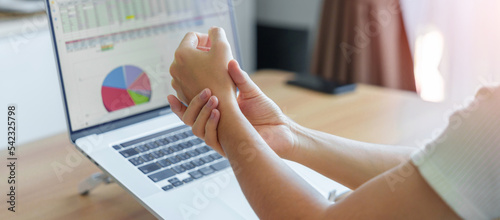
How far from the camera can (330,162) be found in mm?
781

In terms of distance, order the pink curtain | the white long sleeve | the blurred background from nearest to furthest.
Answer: the white long sleeve → the blurred background → the pink curtain

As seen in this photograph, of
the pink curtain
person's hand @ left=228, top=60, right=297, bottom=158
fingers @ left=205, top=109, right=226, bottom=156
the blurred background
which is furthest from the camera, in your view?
the pink curtain

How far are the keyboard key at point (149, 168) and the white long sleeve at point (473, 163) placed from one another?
419mm

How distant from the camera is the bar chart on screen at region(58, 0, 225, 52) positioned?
2.72 ft

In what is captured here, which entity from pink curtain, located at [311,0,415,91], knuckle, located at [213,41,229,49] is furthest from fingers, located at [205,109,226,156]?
pink curtain, located at [311,0,415,91]

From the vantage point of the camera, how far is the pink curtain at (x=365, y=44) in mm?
1897

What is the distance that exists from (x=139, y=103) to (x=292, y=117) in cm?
31

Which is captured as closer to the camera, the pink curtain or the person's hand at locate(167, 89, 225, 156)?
the person's hand at locate(167, 89, 225, 156)

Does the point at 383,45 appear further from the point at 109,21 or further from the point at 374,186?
the point at 374,186

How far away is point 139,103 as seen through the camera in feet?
3.03

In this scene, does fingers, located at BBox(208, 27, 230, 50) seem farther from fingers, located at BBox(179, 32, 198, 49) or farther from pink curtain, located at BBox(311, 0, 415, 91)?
pink curtain, located at BBox(311, 0, 415, 91)

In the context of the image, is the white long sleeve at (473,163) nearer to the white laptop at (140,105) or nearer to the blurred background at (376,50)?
the white laptop at (140,105)

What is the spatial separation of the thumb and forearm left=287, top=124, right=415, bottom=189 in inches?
4.5

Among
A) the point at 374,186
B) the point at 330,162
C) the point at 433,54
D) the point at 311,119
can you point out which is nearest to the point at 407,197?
the point at 374,186
